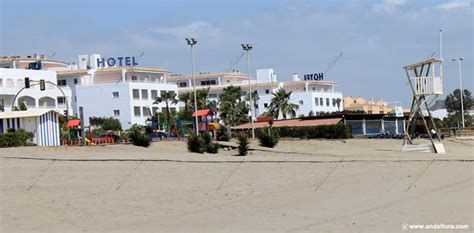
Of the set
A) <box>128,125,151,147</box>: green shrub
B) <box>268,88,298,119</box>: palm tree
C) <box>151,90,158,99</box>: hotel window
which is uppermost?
<box>151,90,158,99</box>: hotel window

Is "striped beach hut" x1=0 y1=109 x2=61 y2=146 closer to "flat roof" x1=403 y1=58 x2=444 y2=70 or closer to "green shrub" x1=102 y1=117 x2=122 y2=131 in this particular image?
"flat roof" x1=403 y1=58 x2=444 y2=70

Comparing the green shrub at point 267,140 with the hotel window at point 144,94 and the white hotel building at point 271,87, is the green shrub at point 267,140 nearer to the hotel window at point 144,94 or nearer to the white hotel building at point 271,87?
the hotel window at point 144,94

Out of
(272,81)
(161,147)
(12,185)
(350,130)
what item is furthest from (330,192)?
(272,81)

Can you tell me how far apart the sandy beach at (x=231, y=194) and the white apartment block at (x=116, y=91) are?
80.8 metres

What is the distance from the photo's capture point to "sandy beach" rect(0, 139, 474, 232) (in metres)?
11.3

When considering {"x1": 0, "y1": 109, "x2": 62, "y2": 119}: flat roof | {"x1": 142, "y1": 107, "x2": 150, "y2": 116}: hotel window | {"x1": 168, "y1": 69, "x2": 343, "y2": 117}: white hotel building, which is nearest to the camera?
{"x1": 0, "y1": 109, "x2": 62, "y2": 119}: flat roof

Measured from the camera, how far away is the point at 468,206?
11.6m

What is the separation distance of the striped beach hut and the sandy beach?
16690mm

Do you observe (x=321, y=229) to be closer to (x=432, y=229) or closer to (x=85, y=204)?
(x=432, y=229)

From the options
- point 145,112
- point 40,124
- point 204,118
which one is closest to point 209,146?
point 40,124

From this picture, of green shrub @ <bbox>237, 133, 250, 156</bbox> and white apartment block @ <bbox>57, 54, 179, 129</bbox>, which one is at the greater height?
white apartment block @ <bbox>57, 54, 179, 129</bbox>

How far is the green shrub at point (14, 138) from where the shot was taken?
3284 cm

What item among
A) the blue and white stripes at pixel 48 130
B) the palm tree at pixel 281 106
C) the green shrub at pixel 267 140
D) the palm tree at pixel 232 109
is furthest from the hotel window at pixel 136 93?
the blue and white stripes at pixel 48 130

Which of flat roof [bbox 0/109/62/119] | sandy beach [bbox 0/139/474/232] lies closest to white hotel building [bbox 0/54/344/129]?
flat roof [bbox 0/109/62/119]
